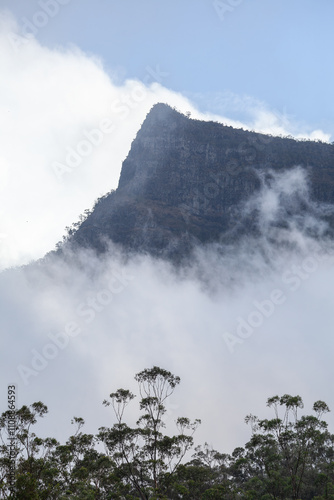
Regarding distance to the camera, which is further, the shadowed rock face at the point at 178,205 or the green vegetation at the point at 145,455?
the shadowed rock face at the point at 178,205

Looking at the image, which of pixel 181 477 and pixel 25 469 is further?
pixel 181 477

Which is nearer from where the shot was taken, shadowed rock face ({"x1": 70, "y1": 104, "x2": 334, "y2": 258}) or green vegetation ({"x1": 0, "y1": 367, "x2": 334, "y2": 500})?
green vegetation ({"x1": 0, "y1": 367, "x2": 334, "y2": 500})

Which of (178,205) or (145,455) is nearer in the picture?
(145,455)

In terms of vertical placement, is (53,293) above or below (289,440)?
above

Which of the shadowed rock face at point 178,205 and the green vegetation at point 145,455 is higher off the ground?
the shadowed rock face at point 178,205

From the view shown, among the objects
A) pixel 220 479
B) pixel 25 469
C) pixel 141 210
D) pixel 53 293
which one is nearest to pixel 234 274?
pixel 141 210

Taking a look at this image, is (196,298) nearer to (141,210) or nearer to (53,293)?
(141,210)

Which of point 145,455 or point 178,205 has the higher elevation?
point 178,205

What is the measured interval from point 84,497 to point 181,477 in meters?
12.1

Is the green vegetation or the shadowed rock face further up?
the shadowed rock face

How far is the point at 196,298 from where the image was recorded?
173 metres

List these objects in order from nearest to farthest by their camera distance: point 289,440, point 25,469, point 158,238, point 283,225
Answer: point 25,469 → point 289,440 → point 158,238 → point 283,225

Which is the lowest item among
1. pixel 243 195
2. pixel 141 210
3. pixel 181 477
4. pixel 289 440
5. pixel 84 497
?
pixel 84 497

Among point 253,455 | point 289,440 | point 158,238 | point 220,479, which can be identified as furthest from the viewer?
point 158,238
